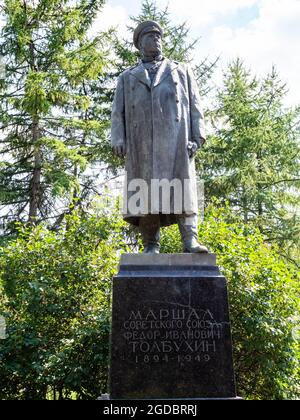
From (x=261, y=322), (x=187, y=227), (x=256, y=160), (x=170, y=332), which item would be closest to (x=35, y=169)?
(x=256, y=160)

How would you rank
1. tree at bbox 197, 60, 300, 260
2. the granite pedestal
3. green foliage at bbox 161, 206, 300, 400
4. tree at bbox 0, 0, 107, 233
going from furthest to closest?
1. tree at bbox 197, 60, 300, 260
2. tree at bbox 0, 0, 107, 233
3. green foliage at bbox 161, 206, 300, 400
4. the granite pedestal

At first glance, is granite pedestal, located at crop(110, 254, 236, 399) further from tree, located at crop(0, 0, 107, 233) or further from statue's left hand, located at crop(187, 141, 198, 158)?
tree, located at crop(0, 0, 107, 233)

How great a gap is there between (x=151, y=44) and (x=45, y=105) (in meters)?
8.30

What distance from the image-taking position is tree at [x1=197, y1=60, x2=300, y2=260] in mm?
16453

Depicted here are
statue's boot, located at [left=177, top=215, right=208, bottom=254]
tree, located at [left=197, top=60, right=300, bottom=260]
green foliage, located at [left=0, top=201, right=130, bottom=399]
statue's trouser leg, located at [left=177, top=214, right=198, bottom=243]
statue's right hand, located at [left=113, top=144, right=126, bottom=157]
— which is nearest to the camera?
statue's boot, located at [left=177, top=215, right=208, bottom=254]

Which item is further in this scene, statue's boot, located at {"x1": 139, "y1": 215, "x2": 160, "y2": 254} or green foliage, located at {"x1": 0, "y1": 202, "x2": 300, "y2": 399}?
green foliage, located at {"x1": 0, "y1": 202, "x2": 300, "y2": 399}

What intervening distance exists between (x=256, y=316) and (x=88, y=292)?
292 cm

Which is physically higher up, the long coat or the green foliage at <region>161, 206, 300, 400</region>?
the long coat

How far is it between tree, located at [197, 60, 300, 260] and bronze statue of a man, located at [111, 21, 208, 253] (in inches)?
400

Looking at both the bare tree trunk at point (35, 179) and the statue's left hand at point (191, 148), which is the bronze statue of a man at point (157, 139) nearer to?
the statue's left hand at point (191, 148)

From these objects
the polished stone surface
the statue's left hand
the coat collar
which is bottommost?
the polished stone surface

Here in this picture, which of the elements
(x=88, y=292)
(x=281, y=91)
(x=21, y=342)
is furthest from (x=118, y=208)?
(x=281, y=91)

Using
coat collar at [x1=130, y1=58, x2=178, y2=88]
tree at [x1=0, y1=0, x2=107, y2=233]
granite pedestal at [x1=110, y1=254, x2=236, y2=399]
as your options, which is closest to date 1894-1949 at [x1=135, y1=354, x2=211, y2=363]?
granite pedestal at [x1=110, y1=254, x2=236, y2=399]

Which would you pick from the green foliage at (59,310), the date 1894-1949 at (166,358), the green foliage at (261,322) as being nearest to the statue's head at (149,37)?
the date 1894-1949 at (166,358)
